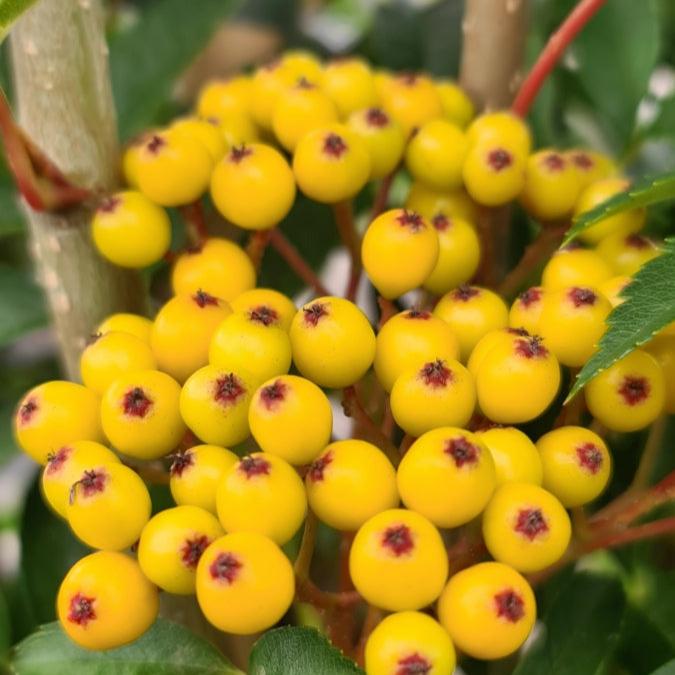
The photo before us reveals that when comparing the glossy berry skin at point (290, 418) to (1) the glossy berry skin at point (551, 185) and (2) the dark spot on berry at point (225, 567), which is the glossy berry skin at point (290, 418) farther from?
(1) the glossy berry skin at point (551, 185)

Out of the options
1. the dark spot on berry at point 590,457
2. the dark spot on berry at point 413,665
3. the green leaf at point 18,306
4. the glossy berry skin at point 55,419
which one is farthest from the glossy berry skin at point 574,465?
the green leaf at point 18,306

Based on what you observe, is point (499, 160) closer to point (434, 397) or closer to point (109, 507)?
point (434, 397)

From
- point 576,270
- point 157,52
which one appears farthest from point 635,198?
point 157,52

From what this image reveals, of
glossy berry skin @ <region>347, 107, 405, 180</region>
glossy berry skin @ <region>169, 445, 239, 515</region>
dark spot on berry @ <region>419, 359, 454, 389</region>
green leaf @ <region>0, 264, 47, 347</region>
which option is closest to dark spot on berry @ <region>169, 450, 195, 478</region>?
glossy berry skin @ <region>169, 445, 239, 515</region>

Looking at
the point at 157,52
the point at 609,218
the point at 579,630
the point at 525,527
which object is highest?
the point at 157,52

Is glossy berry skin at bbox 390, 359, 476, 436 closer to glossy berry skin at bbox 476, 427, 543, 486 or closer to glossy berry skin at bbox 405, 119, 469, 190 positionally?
glossy berry skin at bbox 476, 427, 543, 486
